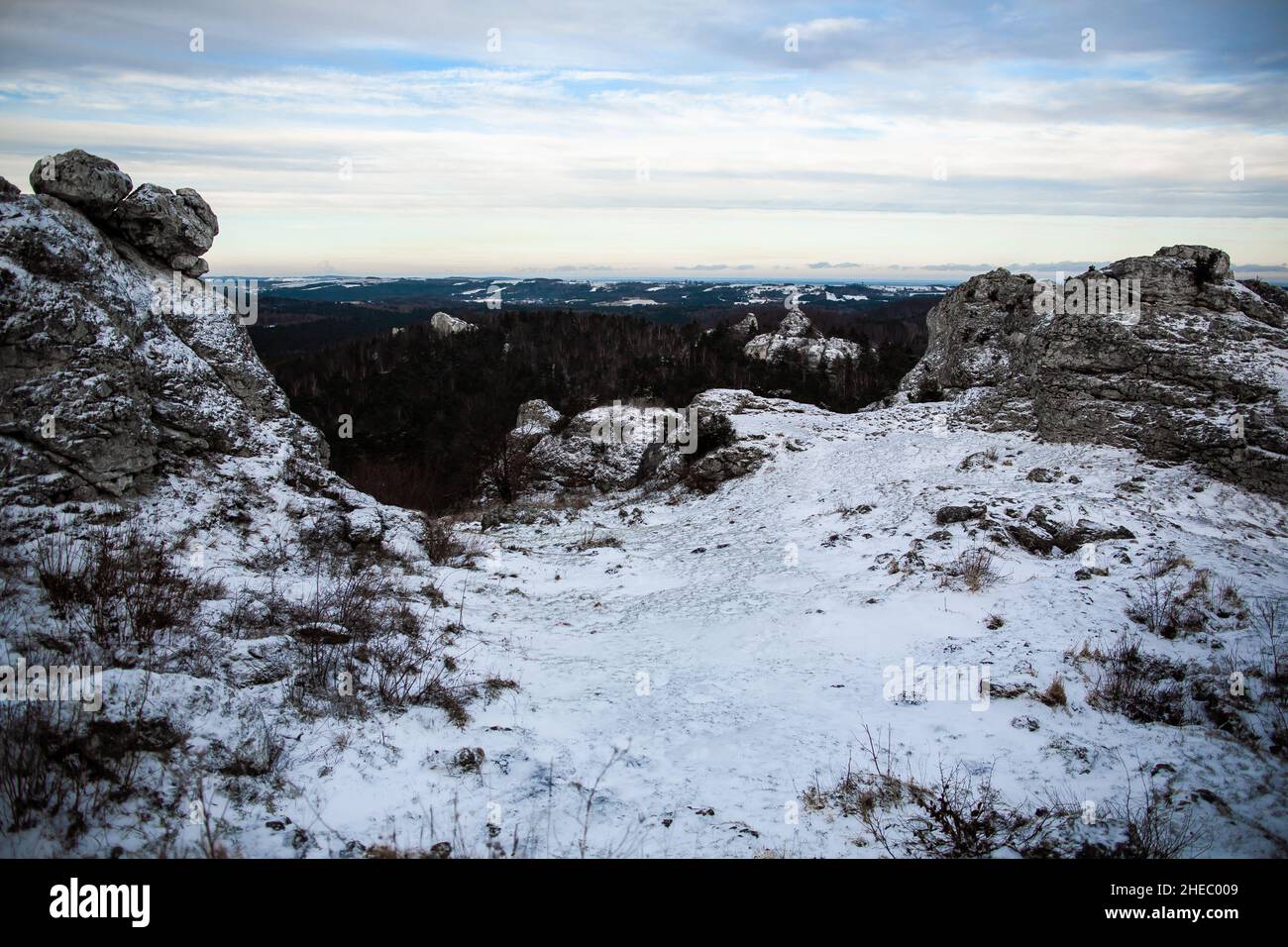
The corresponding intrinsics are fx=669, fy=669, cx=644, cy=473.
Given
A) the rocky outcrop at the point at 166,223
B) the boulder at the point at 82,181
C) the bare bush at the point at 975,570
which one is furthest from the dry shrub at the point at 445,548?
the bare bush at the point at 975,570

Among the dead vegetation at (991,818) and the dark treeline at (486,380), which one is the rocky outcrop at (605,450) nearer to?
the dark treeline at (486,380)

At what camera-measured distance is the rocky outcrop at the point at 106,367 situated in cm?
921

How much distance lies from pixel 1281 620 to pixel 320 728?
1005 cm

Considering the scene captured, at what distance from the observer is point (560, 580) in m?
12.7

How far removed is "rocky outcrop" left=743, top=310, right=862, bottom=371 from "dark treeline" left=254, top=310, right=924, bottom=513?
4.28 ft

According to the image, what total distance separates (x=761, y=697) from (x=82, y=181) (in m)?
13.8

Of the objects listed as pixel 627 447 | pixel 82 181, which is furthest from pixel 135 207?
pixel 627 447

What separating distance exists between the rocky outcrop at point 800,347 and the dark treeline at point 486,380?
131cm

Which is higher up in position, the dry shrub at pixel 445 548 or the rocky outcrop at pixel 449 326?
the rocky outcrop at pixel 449 326

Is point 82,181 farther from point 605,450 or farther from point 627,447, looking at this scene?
point 627,447

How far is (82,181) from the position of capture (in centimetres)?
1139
